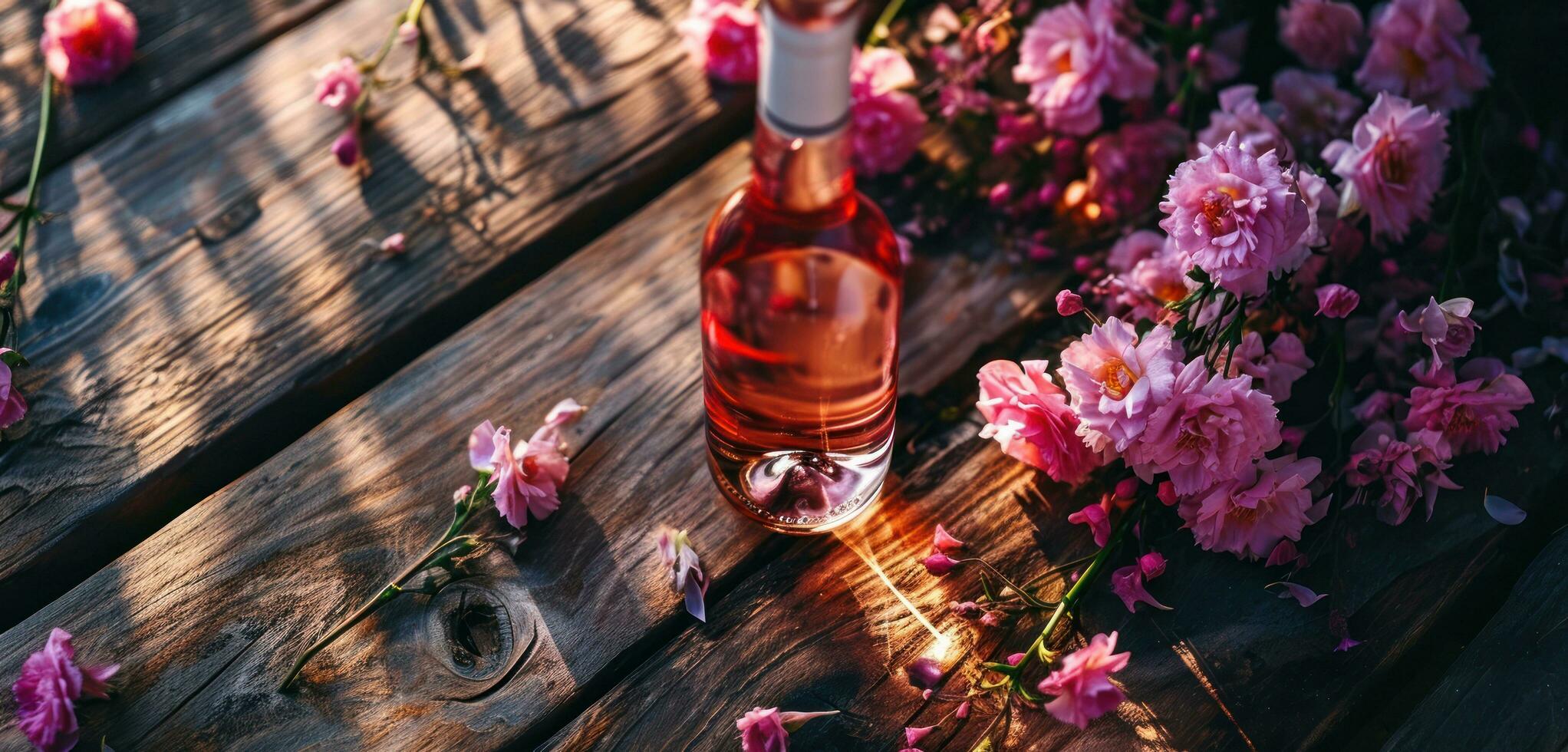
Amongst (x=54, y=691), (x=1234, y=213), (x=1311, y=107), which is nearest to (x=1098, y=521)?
(x=1234, y=213)

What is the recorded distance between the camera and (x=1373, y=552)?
3.27ft

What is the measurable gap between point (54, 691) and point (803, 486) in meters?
0.65

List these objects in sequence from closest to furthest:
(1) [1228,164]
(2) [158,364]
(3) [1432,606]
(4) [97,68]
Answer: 1. (1) [1228,164]
2. (3) [1432,606]
3. (2) [158,364]
4. (4) [97,68]

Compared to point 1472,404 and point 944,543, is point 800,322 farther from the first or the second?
point 1472,404

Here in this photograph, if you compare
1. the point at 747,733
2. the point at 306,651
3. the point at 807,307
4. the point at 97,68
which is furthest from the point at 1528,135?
the point at 97,68

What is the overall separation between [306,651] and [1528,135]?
4.39 feet

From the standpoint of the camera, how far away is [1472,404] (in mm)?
974

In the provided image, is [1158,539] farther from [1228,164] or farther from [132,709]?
[132,709]

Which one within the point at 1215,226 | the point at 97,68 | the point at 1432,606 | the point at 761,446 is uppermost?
the point at 97,68

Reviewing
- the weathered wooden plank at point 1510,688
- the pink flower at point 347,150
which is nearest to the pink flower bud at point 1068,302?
the weathered wooden plank at point 1510,688

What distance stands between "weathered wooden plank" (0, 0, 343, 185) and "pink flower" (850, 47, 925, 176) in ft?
2.34

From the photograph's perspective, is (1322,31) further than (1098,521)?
Yes

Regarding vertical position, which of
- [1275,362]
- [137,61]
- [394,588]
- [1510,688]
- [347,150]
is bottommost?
[1510,688]

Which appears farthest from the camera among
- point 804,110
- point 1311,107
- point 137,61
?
point 137,61
